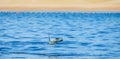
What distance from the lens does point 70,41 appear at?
2812cm

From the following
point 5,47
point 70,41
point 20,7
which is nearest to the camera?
point 5,47

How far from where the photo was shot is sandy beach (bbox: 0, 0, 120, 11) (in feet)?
411

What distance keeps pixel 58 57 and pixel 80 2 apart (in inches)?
4608

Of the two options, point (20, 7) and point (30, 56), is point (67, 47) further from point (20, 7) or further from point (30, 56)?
point (20, 7)

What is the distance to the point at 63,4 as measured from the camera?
435ft

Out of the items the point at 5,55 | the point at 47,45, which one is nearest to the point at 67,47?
the point at 47,45

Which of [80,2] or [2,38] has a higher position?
[80,2]

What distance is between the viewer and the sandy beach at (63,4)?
12531cm

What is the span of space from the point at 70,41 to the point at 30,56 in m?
7.65

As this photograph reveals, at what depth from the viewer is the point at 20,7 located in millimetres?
124875

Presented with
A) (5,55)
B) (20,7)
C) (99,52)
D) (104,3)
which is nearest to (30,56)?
(5,55)

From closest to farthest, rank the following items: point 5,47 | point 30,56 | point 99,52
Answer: point 30,56
point 99,52
point 5,47

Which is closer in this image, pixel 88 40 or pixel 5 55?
pixel 5 55

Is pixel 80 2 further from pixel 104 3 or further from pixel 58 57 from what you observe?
pixel 58 57
